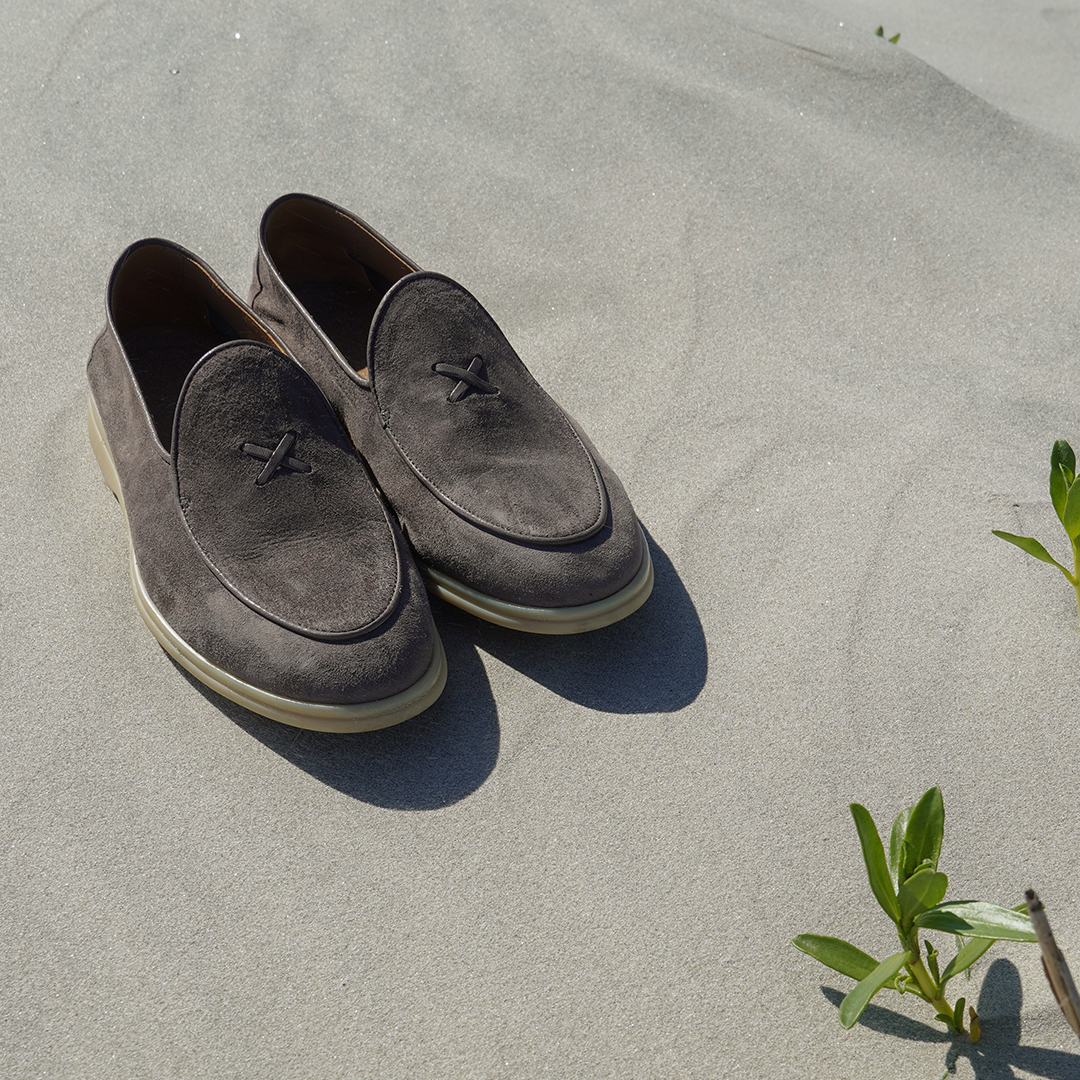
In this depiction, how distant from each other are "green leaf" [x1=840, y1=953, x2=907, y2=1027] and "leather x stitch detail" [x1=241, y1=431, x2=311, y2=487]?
1.14 m

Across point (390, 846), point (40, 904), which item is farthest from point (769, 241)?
point (40, 904)

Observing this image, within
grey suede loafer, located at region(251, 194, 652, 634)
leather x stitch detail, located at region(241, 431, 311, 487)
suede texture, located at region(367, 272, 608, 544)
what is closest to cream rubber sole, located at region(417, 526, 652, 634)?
grey suede loafer, located at region(251, 194, 652, 634)

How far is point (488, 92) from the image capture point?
285 cm

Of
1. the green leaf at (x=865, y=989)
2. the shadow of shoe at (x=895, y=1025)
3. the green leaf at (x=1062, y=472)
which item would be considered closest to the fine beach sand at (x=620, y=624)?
the shadow of shoe at (x=895, y=1025)

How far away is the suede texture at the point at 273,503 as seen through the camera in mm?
1655

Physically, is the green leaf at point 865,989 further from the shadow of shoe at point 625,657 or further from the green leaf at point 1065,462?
the green leaf at point 1065,462

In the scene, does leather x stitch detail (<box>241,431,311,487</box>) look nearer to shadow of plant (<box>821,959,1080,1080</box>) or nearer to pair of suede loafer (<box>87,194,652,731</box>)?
pair of suede loafer (<box>87,194,652,731</box>)

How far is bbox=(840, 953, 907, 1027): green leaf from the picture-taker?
1172 mm

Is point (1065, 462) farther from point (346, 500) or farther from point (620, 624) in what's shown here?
point (346, 500)

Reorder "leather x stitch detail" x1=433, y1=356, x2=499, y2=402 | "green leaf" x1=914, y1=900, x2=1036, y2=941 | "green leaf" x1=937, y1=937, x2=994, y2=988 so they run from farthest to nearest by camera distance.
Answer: "leather x stitch detail" x1=433, y1=356, x2=499, y2=402 < "green leaf" x1=937, y1=937, x2=994, y2=988 < "green leaf" x1=914, y1=900, x2=1036, y2=941

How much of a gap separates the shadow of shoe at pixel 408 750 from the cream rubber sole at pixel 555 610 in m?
0.12

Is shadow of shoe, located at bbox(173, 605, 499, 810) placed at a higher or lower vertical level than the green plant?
lower

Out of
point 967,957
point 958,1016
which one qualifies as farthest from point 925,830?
point 958,1016

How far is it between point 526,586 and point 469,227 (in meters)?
1.25
